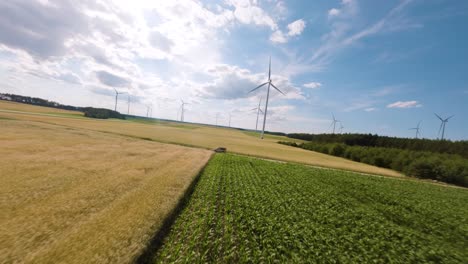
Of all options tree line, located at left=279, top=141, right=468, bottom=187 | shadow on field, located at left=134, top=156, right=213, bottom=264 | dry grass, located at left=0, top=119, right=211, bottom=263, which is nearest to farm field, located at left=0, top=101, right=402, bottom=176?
tree line, located at left=279, top=141, right=468, bottom=187

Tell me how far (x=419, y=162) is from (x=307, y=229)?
52.9 metres

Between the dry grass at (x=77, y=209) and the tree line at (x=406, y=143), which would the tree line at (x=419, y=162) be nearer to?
the tree line at (x=406, y=143)

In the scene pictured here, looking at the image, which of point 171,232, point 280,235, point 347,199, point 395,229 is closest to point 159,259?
point 171,232

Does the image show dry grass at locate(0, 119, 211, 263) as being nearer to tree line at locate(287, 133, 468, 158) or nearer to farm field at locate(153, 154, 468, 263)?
farm field at locate(153, 154, 468, 263)

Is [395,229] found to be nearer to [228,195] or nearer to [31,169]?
[228,195]

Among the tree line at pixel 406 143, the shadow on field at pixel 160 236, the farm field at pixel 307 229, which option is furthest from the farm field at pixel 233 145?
the tree line at pixel 406 143

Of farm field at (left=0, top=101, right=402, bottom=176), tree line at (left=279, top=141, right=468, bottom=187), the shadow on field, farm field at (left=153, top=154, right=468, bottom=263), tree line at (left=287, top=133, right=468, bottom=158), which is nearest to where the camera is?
the shadow on field

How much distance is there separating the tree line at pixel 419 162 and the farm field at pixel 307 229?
110ft

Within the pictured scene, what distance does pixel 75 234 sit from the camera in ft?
31.2

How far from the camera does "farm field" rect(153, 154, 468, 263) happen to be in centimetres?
927

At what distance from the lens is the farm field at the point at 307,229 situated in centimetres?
927

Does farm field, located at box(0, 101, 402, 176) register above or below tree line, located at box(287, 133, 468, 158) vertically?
below

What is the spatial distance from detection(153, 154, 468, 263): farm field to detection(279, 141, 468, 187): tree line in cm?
3358

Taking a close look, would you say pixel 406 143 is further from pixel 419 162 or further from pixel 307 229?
pixel 307 229
